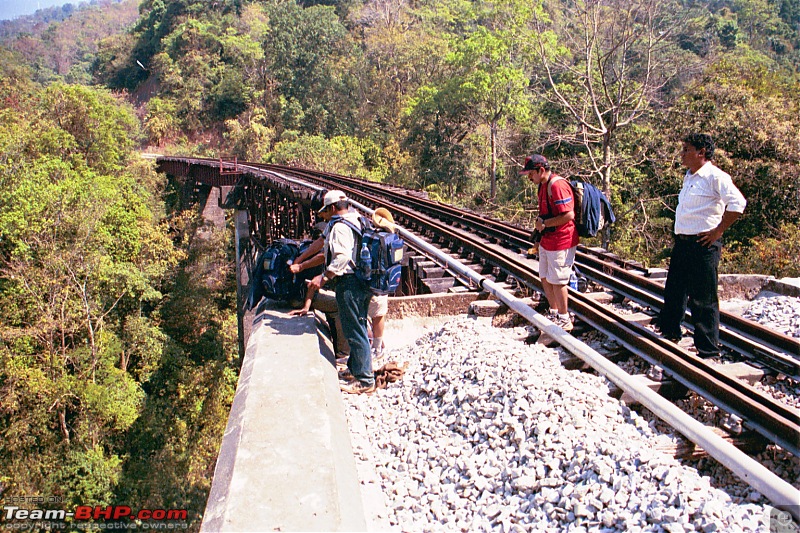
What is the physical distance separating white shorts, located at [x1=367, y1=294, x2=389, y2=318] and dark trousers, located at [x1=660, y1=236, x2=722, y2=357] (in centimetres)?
224

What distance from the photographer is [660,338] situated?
4.43 m

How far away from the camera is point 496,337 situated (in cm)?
456

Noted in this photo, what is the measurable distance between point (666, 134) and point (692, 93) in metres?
1.36

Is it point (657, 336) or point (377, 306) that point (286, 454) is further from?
point (657, 336)

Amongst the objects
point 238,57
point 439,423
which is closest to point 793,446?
point 439,423

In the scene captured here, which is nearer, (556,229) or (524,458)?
(524,458)

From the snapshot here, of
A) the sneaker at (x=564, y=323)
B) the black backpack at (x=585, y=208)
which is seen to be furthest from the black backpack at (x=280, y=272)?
the black backpack at (x=585, y=208)

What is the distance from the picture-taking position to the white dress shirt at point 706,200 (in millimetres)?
3994

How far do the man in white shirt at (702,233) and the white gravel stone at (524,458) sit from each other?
1.13 m

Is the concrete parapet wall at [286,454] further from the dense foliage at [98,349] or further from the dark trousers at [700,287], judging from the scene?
the dense foliage at [98,349]

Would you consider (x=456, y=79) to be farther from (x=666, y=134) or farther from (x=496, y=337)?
(x=496, y=337)

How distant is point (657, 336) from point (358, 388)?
2.32 m

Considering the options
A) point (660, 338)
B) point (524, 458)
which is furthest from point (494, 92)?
point (524, 458)

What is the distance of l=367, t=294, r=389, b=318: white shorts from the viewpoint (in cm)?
479
